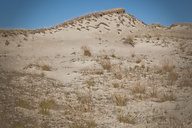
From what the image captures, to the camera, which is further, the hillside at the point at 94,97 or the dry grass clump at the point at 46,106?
the dry grass clump at the point at 46,106

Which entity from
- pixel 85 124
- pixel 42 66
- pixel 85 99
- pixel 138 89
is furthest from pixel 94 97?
pixel 42 66

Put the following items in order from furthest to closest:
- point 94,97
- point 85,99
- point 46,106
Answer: point 94,97
point 85,99
point 46,106

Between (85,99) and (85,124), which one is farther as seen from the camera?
(85,99)

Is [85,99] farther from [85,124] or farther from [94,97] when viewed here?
[85,124]

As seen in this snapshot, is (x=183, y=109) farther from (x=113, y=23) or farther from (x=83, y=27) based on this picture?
(x=113, y=23)

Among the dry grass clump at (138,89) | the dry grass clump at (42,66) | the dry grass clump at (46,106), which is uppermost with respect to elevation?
the dry grass clump at (42,66)

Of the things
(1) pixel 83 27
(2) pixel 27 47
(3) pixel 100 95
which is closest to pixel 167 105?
(3) pixel 100 95

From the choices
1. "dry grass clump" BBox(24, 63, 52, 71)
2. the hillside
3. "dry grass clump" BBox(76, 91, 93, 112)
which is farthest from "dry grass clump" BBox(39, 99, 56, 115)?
"dry grass clump" BBox(24, 63, 52, 71)

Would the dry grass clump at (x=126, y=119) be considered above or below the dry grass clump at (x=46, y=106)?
below

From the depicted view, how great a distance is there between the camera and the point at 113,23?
21.9m

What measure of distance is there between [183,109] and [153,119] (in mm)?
870

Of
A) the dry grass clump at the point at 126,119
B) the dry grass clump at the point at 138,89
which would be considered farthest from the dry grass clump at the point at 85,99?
the dry grass clump at the point at 138,89

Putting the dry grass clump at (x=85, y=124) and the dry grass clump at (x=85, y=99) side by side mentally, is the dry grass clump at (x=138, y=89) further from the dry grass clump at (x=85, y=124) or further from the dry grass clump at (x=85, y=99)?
the dry grass clump at (x=85, y=124)

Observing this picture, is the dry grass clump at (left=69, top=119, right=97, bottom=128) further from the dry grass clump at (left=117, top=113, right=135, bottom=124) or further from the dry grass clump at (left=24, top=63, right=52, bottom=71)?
the dry grass clump at (left=24, top=63, right=52, bottom=71)
